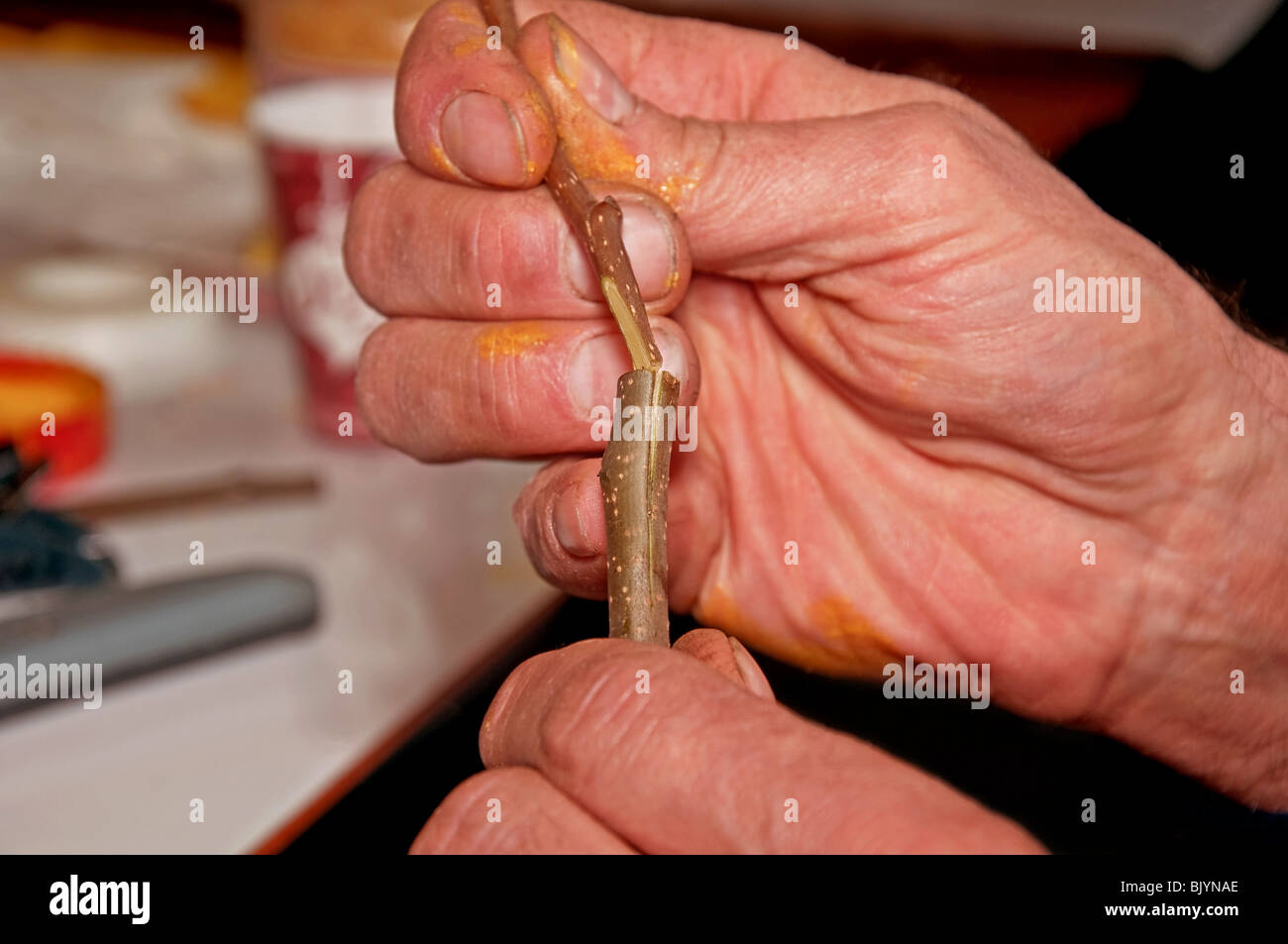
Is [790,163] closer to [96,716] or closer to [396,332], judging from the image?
[396,332]

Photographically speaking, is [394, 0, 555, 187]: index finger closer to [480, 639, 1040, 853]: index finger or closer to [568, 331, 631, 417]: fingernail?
[568, 331, 631, 417]: fingernail

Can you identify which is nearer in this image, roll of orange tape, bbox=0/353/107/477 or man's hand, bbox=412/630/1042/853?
man's hand, bbox=412/630/1042/853

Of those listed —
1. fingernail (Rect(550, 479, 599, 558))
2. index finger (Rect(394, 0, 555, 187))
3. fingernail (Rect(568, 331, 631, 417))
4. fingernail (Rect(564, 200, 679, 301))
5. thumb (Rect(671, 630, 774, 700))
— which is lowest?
thumb (Rect(671, 630, 774, 700))

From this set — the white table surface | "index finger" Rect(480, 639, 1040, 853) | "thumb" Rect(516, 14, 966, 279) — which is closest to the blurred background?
the white table surface

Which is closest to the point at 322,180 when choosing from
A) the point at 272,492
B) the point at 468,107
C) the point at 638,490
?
the point at 272,492

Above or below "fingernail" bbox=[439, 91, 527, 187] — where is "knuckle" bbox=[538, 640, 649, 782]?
below

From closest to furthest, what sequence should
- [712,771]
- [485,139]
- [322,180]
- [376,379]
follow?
1. [712,771]
2. [485,139]
3. [376,379]
4. [322,180]

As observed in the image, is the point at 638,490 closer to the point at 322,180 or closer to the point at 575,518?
the point at 575,518
